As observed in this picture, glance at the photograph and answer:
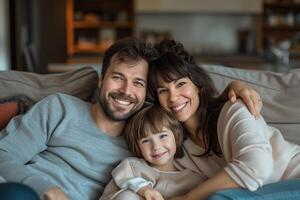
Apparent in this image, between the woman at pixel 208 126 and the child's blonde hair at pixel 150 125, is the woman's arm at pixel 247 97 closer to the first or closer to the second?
the woman at pixel 208 126

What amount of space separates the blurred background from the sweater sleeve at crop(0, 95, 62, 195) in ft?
14.1

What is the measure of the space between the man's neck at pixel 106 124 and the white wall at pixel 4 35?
10.9ft

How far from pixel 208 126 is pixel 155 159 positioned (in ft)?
0.76

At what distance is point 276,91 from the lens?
2.00 metres

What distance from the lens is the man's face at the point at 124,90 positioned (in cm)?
169

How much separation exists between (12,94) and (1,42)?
3144 millimetres

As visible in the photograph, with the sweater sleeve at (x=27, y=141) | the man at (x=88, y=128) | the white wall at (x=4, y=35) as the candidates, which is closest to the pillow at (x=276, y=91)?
the man at (x=88, y=128)

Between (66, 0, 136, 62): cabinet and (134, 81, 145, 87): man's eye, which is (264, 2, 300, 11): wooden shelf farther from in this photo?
(134, 81, 145, 87): man's eye

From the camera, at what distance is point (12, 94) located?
188cm

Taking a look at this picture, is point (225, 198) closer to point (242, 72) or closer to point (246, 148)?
point (246, 148)

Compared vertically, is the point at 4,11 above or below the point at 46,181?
above

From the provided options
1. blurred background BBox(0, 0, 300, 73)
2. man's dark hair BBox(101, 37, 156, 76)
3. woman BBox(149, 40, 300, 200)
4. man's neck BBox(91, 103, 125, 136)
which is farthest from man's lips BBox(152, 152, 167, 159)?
blurred background BBox(0, 0, 300, 73)

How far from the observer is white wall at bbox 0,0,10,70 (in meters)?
4.80

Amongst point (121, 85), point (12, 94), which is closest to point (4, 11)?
point (12, 94)
